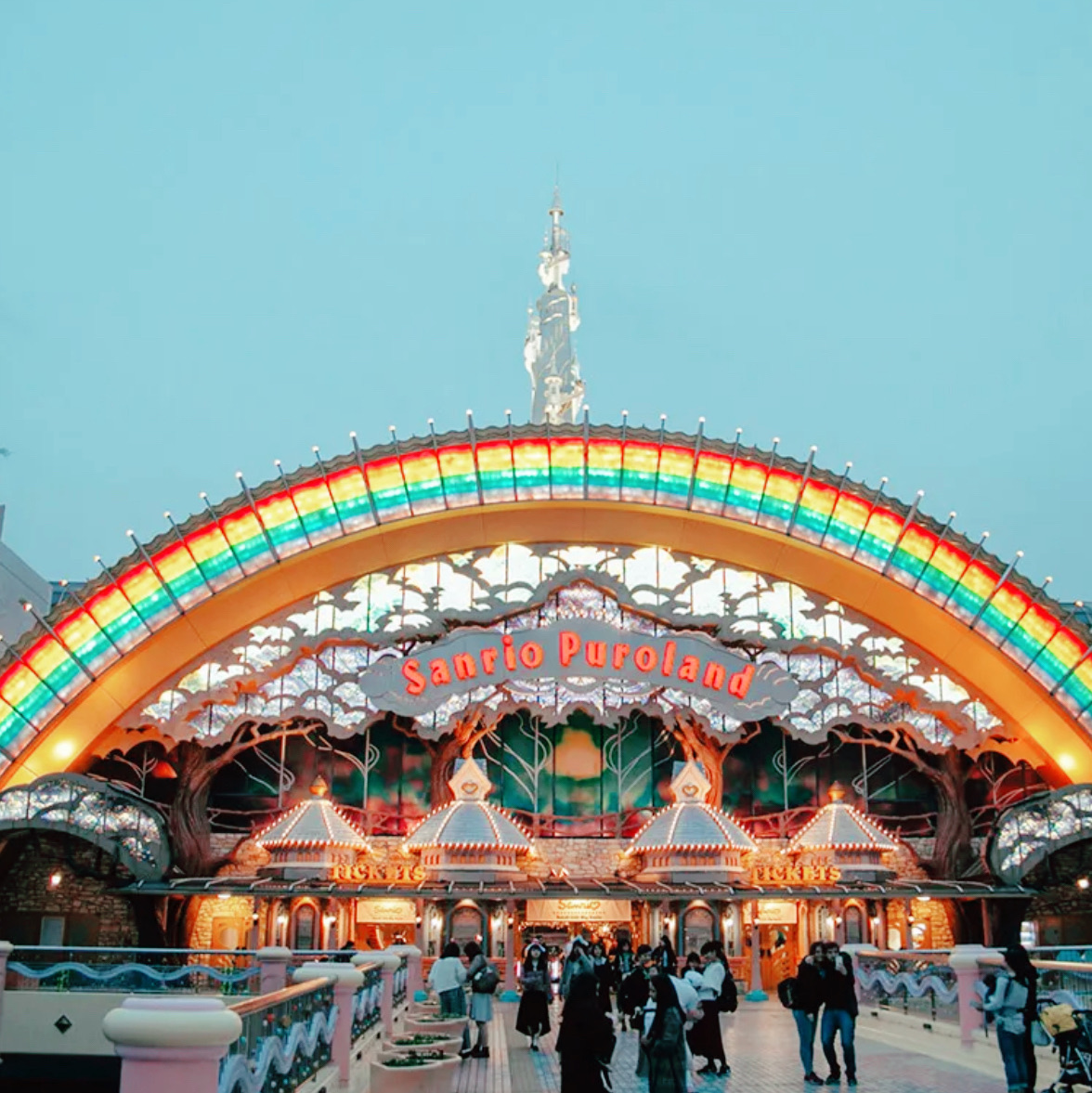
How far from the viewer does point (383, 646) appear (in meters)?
38.6

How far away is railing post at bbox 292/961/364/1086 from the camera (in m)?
15.5

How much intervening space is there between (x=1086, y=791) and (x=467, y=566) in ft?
56.5

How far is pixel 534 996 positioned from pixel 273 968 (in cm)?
472

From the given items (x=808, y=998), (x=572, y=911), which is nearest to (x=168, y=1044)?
(x=808, y=998)

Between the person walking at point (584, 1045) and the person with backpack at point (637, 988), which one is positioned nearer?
the person walking at point (584, 1045)

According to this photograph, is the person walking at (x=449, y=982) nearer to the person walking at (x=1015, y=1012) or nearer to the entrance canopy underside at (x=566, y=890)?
the person walking at (x=1015, y=1012)

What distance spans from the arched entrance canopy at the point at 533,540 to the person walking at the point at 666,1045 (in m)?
25.8

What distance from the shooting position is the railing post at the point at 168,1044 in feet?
25.5

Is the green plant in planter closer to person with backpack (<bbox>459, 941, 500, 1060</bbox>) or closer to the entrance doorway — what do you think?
person with backpack (<bbox>459, 941, 500, 1060</bbox>)

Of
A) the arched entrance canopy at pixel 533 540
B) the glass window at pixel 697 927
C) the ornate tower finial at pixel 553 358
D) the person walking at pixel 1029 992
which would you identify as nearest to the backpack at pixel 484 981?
the person walking at pixel 1029 992

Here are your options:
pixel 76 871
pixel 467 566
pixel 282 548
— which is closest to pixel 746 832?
pixel 467 566

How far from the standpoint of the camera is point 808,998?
1748cm

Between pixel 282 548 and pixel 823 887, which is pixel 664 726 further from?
pixel 282 548

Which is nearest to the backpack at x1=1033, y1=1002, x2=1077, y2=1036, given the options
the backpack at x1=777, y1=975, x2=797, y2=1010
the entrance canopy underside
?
the backpack at x1=777, y1=975, x2=797, y2=1010
